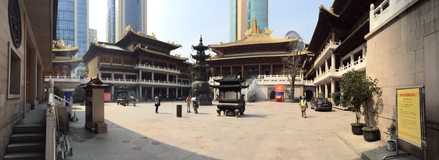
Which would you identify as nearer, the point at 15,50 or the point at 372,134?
the point at 15,50

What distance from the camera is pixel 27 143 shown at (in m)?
6.07

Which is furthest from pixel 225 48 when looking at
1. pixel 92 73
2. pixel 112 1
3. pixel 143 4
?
pixel 112 1

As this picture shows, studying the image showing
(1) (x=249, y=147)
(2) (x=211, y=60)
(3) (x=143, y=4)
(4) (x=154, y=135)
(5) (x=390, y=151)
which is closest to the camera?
(5) (x=390, y=151)

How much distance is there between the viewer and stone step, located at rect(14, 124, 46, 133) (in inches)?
252

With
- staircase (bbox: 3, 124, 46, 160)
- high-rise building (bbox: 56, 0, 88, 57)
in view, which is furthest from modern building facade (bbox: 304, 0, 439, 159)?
high-rise building (bbox: 56, 0, 88, 57)

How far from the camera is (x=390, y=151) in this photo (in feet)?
22.7

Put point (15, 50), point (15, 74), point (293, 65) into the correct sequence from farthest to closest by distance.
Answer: point (293, 65) → point (15, 74) → point (15, 50)

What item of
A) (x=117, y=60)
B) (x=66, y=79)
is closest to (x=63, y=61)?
(x=66, y=79)

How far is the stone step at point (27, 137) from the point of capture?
6.02 metres

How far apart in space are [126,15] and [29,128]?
116 metres

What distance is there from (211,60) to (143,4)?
7648cm

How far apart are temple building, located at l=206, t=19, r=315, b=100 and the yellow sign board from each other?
40.1 m

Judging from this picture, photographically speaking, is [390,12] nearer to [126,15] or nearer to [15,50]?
[15,50]

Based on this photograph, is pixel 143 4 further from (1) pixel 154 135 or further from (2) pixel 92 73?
(1) pixel 154 135
